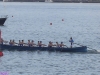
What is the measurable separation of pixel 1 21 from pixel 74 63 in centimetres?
5189

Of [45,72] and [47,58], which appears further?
[47,58]

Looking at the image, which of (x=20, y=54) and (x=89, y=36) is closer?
(x=20, y=54)

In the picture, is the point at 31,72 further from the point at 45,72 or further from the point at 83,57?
the point at 83,57

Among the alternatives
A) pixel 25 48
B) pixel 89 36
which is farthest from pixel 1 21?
pixel 25 48

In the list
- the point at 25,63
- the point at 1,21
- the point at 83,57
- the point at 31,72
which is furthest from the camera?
the point at 1,21

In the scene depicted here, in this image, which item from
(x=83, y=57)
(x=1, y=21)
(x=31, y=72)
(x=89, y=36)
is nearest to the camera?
(x=31, y=72)

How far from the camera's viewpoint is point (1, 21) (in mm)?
107500

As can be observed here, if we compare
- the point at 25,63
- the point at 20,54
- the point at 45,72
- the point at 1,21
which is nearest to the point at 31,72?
the point at 45,72

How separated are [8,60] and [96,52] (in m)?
11.1

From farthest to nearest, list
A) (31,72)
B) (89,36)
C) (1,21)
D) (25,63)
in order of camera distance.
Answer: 1. (1,21)
2. (89,36)
3. (25,63)
4. (31,72)

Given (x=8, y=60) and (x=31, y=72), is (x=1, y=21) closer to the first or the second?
(x=8, y=60)

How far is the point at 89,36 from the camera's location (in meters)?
89.1

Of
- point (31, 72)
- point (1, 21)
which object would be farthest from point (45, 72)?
point (1, 21)

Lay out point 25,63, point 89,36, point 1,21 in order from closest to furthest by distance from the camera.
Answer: point 25,63 → point 89,36 → point 1,21
